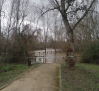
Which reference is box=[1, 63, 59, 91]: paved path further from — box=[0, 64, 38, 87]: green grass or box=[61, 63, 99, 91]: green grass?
box=[0, 64, 38, 87]: green grass

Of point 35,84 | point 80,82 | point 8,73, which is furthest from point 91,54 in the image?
point 8,73

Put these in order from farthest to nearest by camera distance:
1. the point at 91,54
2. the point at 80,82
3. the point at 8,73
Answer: the point at 91,54, the point at 8,73, the point at 80,82

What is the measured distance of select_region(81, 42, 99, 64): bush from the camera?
10734 mm

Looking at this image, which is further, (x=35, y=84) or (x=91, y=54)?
(x=91, y=54)

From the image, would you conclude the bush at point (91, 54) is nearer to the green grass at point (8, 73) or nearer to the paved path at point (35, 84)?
the paved path at point (35, 84)

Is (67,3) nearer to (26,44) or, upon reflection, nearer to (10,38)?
(26,44)

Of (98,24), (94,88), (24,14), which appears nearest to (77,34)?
(98,24)

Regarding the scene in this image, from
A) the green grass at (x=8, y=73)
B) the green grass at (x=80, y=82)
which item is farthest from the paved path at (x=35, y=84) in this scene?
the green grass at (x=8, y=73)

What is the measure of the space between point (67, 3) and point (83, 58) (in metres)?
7.50

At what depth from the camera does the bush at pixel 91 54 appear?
35.2 ft

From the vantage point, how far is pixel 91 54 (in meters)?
11.0

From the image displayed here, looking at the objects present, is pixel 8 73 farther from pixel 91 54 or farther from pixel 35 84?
pixel 91 54

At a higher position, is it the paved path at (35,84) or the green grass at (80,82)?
the green grass at (80,82)

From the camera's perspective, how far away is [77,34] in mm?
21938
